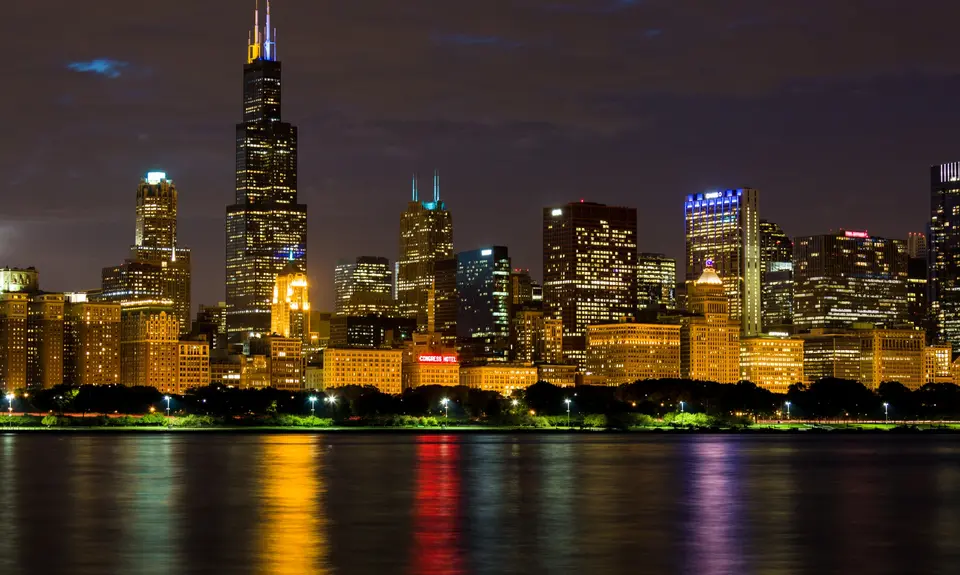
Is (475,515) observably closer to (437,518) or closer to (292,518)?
(437,518)

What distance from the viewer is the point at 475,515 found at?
7025cm

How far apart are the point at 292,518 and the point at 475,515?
25.8 ft

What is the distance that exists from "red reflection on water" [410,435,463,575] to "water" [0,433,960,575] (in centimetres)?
13

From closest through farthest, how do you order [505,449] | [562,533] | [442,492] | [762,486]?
1. [562,533]
2. [442,492]
3. [762,486]
4. [505,449]

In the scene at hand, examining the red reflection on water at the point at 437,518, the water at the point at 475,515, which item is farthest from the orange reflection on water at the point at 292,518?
the red reflection on water at the point at 437,518

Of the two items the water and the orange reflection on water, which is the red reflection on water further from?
the orange reflection on water

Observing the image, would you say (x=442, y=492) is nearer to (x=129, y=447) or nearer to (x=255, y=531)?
(x=255, y=531)

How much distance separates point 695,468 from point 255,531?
188 ft

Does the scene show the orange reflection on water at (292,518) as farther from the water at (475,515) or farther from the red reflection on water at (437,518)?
the red reflection on water at (437,518)

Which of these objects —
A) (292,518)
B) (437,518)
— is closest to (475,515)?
(437,518)

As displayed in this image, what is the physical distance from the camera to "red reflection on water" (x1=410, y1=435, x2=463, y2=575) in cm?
5269

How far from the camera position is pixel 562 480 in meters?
96.7

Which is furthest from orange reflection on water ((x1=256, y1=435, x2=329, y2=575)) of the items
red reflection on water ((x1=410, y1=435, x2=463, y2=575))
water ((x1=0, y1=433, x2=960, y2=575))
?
red reflection on water ((x1=410, y1=435, x2=463, y2=575))

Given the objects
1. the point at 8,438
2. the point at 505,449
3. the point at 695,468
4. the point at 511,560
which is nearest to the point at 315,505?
the point at 511,560
